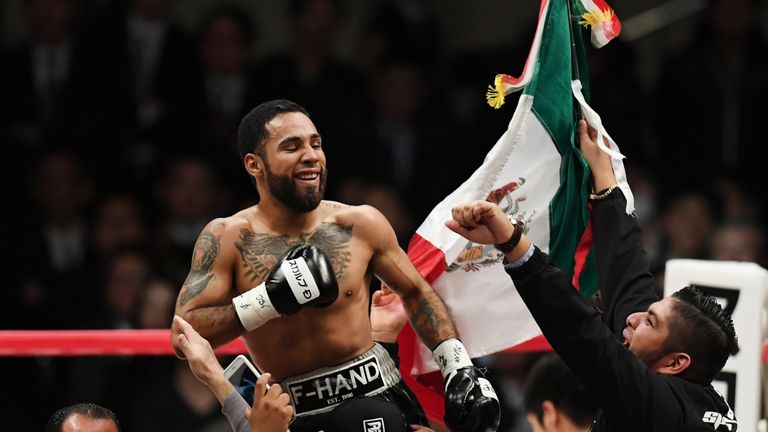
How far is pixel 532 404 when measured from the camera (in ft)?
13.7

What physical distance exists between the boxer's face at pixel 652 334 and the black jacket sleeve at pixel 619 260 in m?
0.26

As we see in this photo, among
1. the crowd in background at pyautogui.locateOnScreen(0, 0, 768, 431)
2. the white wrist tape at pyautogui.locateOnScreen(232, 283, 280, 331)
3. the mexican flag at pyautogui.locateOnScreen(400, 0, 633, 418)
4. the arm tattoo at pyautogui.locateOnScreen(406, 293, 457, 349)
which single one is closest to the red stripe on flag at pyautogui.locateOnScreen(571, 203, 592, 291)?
the mexican flag at pyautogui.locateOnScreen(400, 0, 633, 418)

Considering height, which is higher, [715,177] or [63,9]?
[63,9]

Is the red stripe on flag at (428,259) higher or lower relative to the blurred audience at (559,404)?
higher

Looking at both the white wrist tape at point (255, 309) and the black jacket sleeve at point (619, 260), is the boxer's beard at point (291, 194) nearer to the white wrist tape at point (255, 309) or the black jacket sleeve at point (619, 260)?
the white wrist tape at point (255, 309)

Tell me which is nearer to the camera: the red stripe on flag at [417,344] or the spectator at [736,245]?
the red stripe on flag at [417,344]

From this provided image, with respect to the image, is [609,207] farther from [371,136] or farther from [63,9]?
[63,9]

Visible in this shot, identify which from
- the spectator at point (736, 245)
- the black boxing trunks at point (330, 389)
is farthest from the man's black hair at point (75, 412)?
the spectator at point (736, 245)

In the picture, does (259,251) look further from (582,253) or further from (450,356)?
(582,253)

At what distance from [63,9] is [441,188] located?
2.13m

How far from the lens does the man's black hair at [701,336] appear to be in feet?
11.4

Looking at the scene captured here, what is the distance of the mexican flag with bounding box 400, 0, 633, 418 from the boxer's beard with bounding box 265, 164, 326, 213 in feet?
1.78

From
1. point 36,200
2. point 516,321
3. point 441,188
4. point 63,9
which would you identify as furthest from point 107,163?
point 516,321

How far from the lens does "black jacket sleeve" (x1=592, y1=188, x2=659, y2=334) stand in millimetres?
3873
